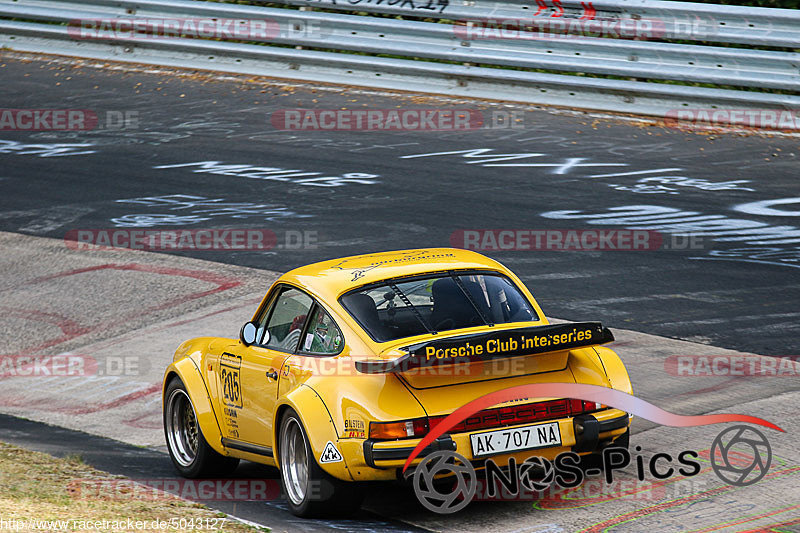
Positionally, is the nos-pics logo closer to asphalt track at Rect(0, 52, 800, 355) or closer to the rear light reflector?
the rear light reflector

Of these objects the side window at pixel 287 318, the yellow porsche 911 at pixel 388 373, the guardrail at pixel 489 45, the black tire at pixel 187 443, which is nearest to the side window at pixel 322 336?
the yellow porsche 911 at pixel 388 373

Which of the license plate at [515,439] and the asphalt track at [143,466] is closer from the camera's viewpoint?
the license plate at [515,439]

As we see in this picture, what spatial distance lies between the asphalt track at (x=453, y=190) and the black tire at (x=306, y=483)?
4.56 metres

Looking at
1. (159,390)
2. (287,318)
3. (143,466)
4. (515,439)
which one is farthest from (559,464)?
(159,390)

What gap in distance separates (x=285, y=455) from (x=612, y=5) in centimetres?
1308

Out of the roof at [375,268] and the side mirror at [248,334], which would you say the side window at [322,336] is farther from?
the side mirror at [248,334]

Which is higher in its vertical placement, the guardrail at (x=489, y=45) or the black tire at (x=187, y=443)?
the guardrail at (x=489, y=45)

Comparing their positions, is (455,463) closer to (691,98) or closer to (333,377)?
(333,377)

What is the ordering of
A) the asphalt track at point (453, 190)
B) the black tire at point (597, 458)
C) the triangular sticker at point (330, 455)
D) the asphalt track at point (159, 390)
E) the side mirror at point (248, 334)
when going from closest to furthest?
the triangular sticker at point (330, 455), the asphalt track at point (159, 390), the black tire at point (597, 458), the side mirror at point (248, 334), the asphalt track at point (453, 190)

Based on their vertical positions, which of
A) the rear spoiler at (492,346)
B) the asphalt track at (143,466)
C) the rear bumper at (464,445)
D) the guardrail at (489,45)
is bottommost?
the asphalt track at (143,466)

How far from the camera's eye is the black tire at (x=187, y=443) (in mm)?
7930

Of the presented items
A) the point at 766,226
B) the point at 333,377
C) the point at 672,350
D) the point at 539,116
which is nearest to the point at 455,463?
the point at 333,377

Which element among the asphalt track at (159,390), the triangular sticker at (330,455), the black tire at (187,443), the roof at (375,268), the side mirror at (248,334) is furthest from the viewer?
the black tire at (187,443)

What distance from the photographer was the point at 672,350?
9.88m
